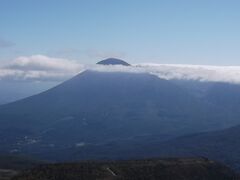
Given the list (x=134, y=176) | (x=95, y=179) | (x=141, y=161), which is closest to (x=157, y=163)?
(x=141, y=161)

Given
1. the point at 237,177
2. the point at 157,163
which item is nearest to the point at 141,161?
the point at 157,163

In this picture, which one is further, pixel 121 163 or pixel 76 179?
pixel 121 163

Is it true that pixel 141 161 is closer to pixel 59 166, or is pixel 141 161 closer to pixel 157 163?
pixel 157 163

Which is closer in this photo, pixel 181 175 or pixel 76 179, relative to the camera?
pixel 76 179

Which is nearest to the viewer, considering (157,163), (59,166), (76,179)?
(76,179)

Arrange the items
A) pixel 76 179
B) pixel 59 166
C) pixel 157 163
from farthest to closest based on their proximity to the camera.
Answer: pixel 157 163
pixel 59 166
pixel 76 179

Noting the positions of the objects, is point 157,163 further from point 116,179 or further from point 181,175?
point 116,179
